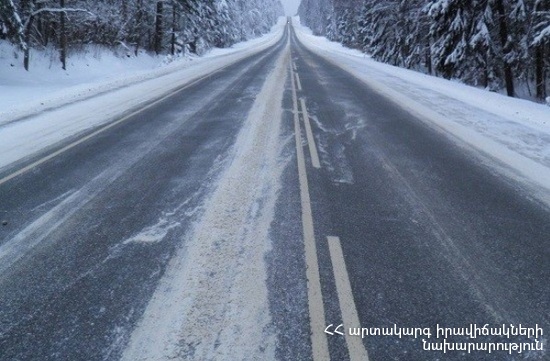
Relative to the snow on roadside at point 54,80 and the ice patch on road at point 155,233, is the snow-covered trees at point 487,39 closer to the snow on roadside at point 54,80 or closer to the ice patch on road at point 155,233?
the snow on roadside at point 54,80

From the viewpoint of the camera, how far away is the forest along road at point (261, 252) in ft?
8.85

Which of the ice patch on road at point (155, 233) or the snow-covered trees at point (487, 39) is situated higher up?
the snow-covered trees at point (487, 39)

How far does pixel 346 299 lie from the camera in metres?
3.04

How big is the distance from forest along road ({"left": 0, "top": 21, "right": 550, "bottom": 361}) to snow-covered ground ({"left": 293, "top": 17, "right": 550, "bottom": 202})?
2.10 feet

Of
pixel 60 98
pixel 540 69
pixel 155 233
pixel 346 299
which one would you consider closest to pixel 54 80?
pixel 60 98

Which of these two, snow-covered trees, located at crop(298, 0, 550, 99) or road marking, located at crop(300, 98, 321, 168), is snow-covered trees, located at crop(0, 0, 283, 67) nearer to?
road marking, located at crop(300, 98, 321, 168)

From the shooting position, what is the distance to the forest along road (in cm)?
270

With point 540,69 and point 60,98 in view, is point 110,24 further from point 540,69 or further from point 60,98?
point 540,69

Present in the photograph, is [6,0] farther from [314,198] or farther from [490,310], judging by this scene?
[490,310]

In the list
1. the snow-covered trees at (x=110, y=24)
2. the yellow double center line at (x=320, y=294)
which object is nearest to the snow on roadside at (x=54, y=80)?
the snow-covered trees at (x=110, y=24)

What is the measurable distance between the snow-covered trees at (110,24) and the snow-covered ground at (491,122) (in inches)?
551

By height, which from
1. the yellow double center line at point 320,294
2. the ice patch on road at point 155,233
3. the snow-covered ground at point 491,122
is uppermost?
the snow-covered ground at point 491,122

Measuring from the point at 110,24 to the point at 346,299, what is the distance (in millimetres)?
27482

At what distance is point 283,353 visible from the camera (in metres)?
2.54
